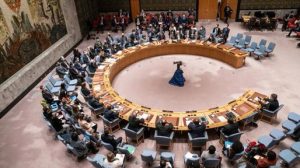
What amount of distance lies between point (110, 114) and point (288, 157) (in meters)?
6.25

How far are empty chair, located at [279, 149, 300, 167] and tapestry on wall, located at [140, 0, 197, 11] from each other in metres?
15.6

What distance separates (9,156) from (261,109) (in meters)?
9.78

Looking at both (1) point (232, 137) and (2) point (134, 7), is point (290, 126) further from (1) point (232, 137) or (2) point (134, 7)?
(2) point (134, 7)

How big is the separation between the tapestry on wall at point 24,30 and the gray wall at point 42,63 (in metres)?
0.27

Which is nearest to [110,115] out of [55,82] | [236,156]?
[236,156]

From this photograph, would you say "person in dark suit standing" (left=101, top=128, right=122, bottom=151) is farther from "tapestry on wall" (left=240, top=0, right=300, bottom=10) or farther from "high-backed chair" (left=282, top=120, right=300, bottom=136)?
"tapestry on wall" (left=240, top=0, right=300, bottom=10)

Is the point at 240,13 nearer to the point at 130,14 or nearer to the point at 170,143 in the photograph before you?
the point at 130,14

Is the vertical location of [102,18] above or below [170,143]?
above

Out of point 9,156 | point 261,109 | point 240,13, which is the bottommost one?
point 9,156

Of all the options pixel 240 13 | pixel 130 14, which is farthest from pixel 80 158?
pixel 240 13

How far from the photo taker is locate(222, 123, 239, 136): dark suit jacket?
8.82 m

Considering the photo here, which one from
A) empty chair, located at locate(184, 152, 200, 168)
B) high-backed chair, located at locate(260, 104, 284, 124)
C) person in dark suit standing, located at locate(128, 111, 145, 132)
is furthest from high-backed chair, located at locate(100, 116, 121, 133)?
high-backed chair, located at locate(260, 104, 284, 124)

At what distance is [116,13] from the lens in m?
22.5

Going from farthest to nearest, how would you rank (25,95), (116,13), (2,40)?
1. (116,13)
2. (25,95)
3. (2,40)
